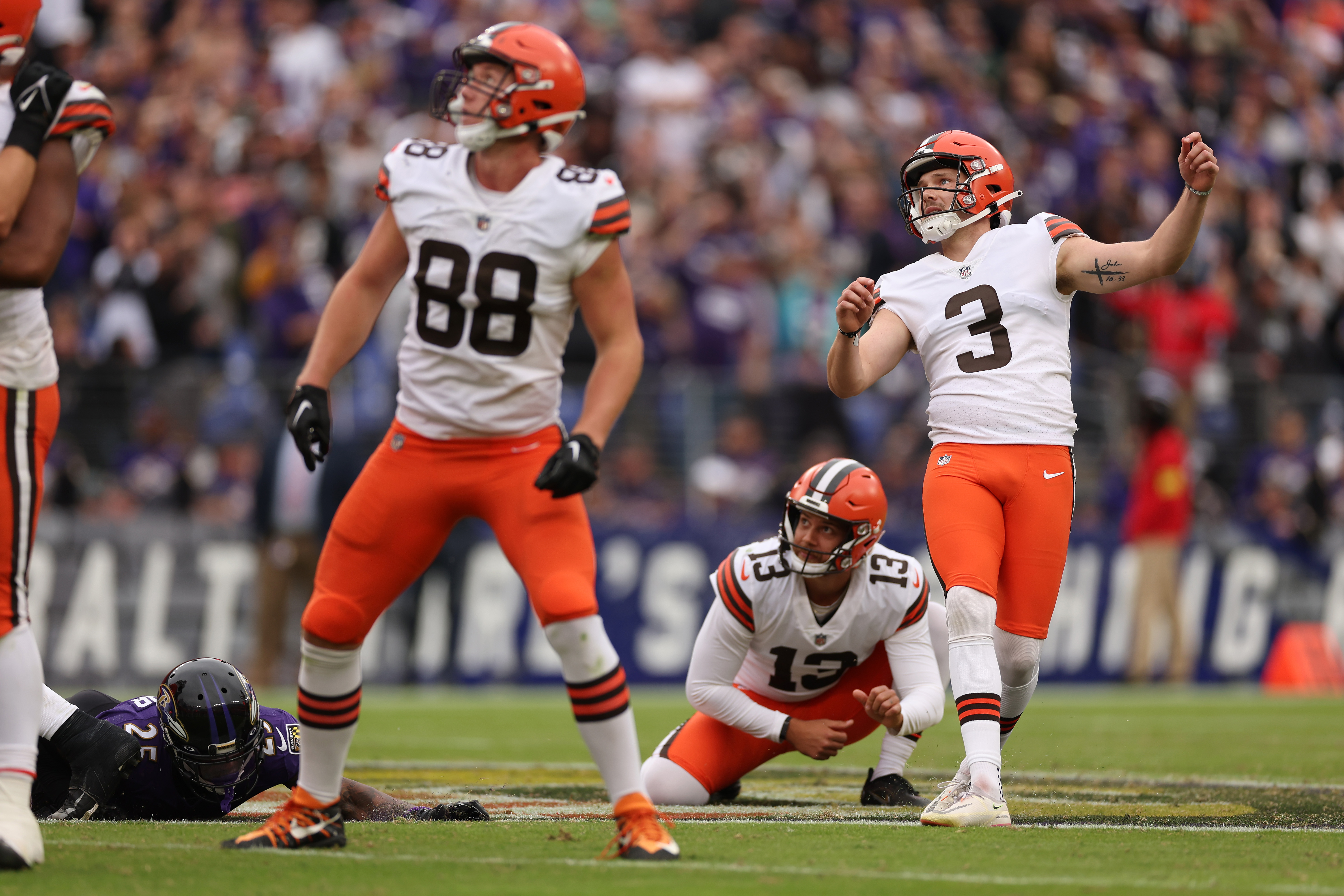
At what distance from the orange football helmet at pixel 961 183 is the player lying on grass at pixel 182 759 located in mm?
2523

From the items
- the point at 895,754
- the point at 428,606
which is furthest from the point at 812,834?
the point at 428,606

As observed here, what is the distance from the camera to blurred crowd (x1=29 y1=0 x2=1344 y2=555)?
13602mm

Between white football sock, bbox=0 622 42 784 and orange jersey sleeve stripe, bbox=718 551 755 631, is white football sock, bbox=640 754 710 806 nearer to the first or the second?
orange jersey sleeve stripe, bbox=718 551 755 631

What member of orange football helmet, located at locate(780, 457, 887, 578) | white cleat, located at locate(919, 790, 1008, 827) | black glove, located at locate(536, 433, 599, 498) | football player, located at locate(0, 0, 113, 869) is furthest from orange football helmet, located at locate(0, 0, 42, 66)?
white cleat, located at locate(919, 790, 1008, 827)

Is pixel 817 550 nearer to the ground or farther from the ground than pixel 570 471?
nearer to the ground

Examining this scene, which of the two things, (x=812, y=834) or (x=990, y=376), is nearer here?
(x=812, y=834)

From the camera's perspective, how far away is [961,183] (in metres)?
6.28

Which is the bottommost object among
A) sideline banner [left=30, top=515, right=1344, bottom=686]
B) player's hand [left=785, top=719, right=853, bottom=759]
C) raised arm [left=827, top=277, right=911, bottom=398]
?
sideline banner [left=30, top=515, right=1344, bottom=686]

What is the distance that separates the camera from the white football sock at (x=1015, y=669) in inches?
241

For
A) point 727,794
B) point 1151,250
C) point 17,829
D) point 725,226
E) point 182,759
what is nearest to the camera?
point 17,829

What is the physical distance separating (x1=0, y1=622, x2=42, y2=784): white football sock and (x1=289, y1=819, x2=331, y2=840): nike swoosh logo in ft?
2.26

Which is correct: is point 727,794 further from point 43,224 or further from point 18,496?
point 43,224

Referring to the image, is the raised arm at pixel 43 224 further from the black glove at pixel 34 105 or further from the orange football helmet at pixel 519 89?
the orange football helmet at pixel 519 89

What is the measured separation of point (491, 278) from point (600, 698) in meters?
1.14
